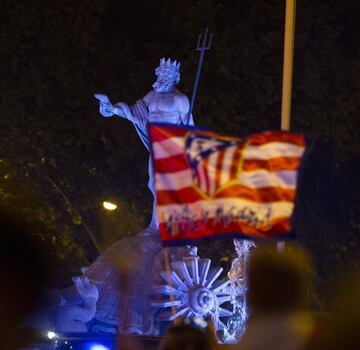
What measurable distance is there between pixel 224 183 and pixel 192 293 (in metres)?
5.91

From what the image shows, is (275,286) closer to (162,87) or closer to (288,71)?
(288,71)

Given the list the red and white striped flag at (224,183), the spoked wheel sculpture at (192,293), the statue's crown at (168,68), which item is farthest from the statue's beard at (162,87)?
the red and white striped flag at (224,183)

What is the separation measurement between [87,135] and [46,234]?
2.92m

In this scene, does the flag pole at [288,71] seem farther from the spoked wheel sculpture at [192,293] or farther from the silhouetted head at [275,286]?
the silhouetted head at [275,286]

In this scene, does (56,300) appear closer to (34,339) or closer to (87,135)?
(34,339)

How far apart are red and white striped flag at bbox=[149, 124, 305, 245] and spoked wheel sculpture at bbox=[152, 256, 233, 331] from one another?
579 centimetres

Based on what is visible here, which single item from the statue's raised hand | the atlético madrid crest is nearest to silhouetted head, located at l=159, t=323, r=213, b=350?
the atlético madrid crest

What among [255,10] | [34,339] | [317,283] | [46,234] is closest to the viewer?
[34,339]

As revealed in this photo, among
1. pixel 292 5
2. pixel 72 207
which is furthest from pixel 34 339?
pixel 72 207

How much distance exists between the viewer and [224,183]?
6.11 metres

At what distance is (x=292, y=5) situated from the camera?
30.4 feet

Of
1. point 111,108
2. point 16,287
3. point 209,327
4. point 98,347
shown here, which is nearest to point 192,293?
point 111,108

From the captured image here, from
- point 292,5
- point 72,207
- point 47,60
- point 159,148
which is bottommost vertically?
point 159,148

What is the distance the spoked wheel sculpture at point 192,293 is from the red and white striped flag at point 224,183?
19.0 ft
